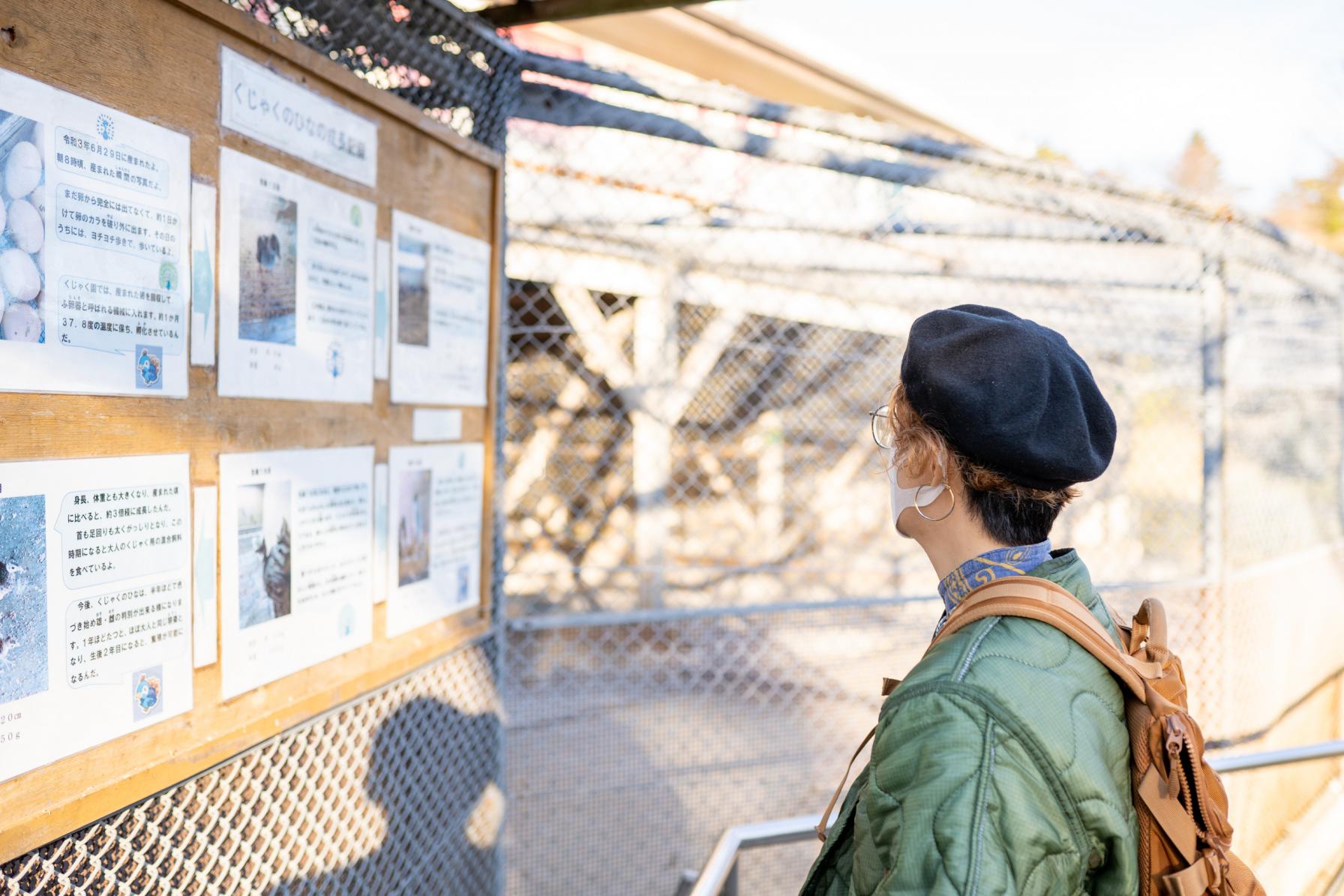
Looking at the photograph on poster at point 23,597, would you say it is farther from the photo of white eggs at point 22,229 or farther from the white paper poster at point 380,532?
the white paper poster at point 380,532

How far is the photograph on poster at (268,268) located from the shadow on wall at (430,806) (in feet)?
3.16

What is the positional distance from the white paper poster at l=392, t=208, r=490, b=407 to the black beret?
1.22 meters

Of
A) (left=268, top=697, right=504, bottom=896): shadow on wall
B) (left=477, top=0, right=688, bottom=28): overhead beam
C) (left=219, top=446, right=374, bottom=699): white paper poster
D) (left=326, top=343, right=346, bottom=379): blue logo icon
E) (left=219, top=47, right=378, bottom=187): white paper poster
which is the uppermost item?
(left=477, top=0, right=688, bottom=28): overhead beam

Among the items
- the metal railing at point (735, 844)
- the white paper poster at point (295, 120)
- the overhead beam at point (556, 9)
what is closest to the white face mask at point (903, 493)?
the metal railing at point (735, 844)

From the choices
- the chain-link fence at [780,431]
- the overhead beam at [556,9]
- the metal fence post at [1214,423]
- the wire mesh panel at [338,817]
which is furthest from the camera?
the metal fence post at [1214,423]

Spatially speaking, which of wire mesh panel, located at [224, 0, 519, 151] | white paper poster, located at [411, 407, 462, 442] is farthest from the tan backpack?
wire mesh panel, located at [224, 0, 519, 151]

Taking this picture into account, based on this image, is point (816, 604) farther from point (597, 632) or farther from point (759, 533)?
point (759, 533)

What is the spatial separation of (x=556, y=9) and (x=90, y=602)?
1888 mm

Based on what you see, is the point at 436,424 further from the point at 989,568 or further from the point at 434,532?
the point at 989,568

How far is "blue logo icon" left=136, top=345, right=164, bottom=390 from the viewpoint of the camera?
4.58 feet

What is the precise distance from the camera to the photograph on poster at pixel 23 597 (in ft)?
3.96

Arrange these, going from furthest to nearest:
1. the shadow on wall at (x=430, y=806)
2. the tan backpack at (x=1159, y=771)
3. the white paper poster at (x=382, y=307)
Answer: the shadow on wall at (x=430, y=806) < the white paper poster at (x=382, y=307) < the tan backpack at (x=1159, y=771)

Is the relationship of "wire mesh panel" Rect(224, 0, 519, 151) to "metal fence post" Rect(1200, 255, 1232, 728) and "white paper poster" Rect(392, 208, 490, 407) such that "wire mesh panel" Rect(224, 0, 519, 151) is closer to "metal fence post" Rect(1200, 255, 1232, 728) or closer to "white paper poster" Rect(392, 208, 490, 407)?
"white paper poster" Rect(392, 208, 490, 407)

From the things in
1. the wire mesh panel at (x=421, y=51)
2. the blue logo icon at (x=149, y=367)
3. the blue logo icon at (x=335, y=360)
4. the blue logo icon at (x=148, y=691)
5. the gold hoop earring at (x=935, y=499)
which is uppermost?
the wire mesh panel at (x=421, y=51)
